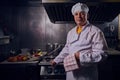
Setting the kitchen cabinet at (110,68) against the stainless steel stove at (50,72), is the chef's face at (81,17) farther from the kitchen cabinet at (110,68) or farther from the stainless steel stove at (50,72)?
the kitchen cabinet at (110,68)

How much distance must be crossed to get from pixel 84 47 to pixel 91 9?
0.77 m

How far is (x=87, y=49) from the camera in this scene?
177cm

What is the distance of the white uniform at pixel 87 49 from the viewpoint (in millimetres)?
1638

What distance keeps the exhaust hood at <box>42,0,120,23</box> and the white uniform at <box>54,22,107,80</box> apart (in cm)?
42

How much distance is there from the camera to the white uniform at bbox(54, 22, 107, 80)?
1638 millimetres

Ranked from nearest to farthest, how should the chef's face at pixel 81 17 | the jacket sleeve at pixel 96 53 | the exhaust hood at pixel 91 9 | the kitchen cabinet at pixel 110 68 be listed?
the jacket sleeve at pixel 96 53, the chef's face at pixel 81 17, the exhaust hood at pixel 91 9, the kitchen cabinet at pixel 110 68

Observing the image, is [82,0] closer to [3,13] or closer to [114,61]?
[114,61]

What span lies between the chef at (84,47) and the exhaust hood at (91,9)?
0.40m

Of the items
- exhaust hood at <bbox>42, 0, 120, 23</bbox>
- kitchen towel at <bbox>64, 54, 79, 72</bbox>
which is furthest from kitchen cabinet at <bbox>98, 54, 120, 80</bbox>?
kitchen towel at <bbox>64, 54, 79, 72</bbox>

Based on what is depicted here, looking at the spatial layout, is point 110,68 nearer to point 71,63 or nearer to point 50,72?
point 50,72

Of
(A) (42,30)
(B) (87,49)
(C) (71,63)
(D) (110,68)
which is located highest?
(A) (42,30)

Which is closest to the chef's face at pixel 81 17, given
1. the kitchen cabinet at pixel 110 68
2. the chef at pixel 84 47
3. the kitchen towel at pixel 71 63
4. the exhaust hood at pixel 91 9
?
the chef at pixel 84 47

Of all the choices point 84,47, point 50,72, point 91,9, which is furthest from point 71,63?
point 91,9

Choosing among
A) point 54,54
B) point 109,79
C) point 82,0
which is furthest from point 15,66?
point 109,79
